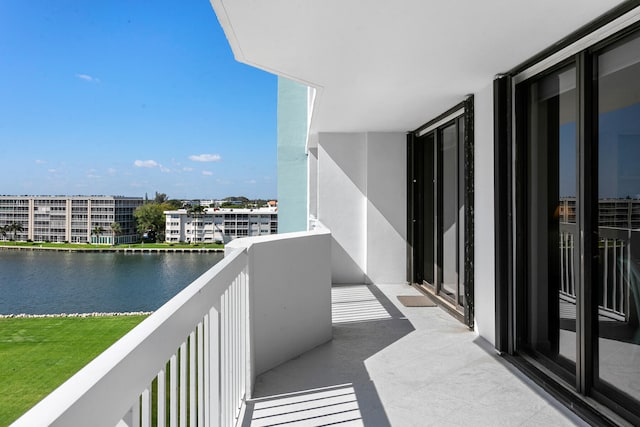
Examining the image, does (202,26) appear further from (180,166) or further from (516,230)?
(516,230)

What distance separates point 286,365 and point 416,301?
2776mm

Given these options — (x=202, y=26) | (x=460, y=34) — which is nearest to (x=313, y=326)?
(x=460, y=34)

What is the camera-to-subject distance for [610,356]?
8.54ft

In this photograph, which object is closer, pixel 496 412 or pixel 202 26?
pixel 496 412

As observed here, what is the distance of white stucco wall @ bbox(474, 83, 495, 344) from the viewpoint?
13.2 feet

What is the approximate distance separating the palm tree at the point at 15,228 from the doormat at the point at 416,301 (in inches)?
1028

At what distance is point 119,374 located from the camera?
2.58 feet

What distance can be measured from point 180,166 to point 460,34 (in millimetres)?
60305

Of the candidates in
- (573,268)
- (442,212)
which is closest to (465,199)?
(442,212)

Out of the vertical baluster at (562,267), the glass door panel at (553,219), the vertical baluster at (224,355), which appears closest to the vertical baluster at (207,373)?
the vertical baluster at (224,355)

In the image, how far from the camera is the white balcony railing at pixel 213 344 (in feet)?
2.36

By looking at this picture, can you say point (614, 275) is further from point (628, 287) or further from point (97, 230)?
point (97, 230)

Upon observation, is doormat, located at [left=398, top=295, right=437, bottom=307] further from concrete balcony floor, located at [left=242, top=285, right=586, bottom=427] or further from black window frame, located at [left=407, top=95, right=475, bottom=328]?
concrete balcony floor, located at [left=242, top=285, right=586, bottom=427]

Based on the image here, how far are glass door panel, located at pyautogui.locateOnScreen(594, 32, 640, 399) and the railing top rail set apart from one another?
2.41 m
